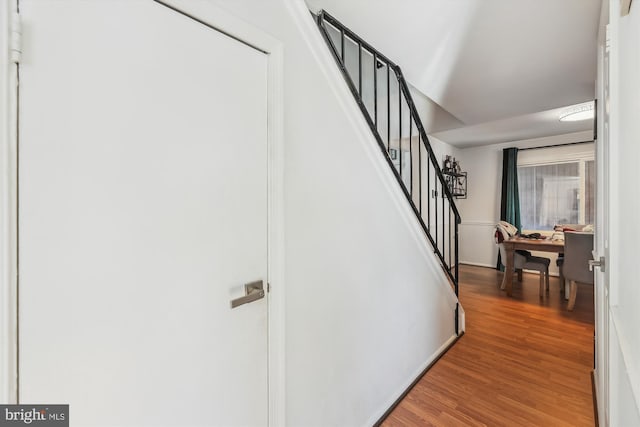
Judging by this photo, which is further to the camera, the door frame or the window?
the window

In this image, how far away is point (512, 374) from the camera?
6.89 feet

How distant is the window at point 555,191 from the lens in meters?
4.58

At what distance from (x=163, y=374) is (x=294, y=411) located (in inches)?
24.4

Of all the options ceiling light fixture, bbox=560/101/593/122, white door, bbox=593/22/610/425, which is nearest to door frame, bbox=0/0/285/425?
white door, bbox=593/22/610/425

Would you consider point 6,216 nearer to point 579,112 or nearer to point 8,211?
point 8,211

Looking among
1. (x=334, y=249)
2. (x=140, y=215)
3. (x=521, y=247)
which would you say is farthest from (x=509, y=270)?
(x=140, y=215)

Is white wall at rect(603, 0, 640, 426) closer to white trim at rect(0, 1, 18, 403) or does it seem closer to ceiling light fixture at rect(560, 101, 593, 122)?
white trim at rect(0, 1, 18, 403)

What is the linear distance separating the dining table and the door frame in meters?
3.81

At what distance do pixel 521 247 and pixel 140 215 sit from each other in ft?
14.6

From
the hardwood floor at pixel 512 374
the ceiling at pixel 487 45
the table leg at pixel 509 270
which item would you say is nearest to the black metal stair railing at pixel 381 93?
the ceiling at pixel 487 45

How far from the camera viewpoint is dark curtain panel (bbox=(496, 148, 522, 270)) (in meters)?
5.14

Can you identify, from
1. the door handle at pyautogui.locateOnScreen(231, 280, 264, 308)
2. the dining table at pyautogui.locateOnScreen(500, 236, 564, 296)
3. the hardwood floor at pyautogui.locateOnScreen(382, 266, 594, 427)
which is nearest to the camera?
the door handle at pyautogui.locateOnScreen(231, 280, 264, 308)

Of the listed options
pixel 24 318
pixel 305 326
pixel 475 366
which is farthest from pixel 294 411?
pixel 475 366

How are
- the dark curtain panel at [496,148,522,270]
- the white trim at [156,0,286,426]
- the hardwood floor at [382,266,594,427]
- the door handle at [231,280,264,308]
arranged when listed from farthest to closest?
the dark curtain panel at [496,148,522,270] → the hardwood floor at [382,266,594,427] → the white trim at [156,0,286,426] → the door handle at [231,280,264,308]
